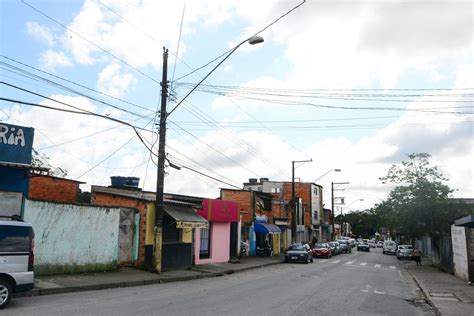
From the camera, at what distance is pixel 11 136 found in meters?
15.6

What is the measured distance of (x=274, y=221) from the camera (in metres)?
46.0

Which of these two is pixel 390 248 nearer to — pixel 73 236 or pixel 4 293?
pixel 73 236

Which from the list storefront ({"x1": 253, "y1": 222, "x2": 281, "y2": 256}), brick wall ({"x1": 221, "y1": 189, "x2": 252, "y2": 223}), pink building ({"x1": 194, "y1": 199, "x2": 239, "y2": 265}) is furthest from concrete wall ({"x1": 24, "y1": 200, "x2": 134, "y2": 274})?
brick wall ({"x1": 221, "y1": 189, "x2": 252, "y2": 223})

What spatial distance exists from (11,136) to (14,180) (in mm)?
1534

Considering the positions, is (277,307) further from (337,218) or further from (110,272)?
(337,218)

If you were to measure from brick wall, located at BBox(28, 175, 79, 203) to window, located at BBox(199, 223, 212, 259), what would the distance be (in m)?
7.88

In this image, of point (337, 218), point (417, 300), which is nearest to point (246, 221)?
point (417, 300)

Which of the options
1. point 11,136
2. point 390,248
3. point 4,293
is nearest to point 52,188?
point 11,136

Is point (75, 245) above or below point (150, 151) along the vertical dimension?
below

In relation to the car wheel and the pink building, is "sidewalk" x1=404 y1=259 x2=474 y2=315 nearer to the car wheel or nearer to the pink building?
the car wheel

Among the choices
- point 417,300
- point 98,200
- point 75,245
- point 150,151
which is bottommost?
point 417,300

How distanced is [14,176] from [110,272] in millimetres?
5558

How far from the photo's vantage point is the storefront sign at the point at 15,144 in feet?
50.5

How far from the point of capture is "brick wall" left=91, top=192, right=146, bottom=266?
2084cm
